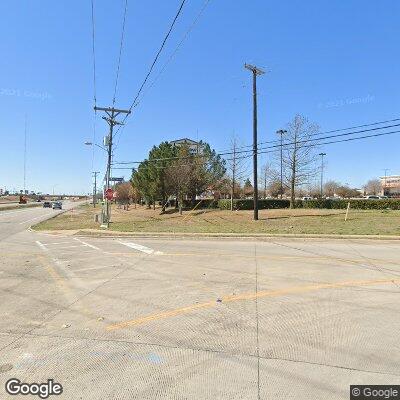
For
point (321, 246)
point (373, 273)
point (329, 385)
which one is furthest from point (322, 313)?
point (321, 246)

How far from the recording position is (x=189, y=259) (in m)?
12.7

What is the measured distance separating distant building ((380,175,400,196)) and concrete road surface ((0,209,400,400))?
147m

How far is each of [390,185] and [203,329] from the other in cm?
17527

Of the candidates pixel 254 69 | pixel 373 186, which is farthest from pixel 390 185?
pixel 254 69

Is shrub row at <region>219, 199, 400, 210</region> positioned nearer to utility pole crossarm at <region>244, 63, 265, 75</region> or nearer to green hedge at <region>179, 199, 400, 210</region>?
green hedge at <region>179, 199, 400, 210</region>

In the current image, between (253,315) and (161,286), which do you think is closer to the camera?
(253,315)

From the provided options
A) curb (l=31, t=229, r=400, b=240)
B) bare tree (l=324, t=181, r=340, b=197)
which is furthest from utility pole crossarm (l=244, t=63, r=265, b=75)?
bare tree (l=324, t=181, r=340, b=197)

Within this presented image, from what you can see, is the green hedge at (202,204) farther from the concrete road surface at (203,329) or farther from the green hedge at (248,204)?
the concrete road surface at (203,329)

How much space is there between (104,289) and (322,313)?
447cm

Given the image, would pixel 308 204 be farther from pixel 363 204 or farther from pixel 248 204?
pixel 248 204

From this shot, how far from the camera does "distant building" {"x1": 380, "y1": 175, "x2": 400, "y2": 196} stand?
15227cm

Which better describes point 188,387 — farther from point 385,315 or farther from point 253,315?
point 385,315

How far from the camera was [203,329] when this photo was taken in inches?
227

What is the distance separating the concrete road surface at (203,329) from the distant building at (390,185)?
483 feet
